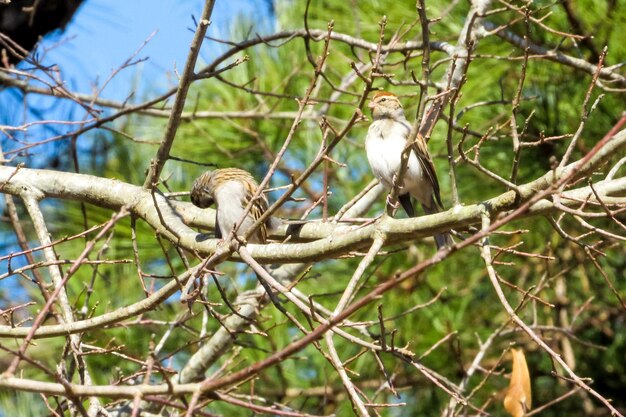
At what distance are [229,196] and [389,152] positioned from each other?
72 centimetres

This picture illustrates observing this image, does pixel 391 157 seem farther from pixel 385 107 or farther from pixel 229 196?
pixel 229 196

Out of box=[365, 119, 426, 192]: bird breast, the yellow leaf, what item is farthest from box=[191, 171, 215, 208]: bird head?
the yellow leaf

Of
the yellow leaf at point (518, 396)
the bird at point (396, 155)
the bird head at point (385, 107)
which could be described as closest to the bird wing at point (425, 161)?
the bird at point (396, 155)

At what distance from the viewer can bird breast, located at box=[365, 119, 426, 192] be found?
389 cm

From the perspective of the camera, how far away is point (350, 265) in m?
5.61

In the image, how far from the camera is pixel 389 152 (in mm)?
3938

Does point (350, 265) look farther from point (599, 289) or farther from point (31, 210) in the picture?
point (31, 210)

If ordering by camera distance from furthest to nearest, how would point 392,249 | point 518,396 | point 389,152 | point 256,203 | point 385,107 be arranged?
point 392,249
point 385,107
point 389,152
point 256,203
point 518,396

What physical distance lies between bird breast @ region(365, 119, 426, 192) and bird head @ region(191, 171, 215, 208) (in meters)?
0.67

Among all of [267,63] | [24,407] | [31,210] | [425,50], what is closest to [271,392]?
[24,407]

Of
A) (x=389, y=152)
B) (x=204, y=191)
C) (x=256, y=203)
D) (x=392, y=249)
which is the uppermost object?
(x=392, y=249)

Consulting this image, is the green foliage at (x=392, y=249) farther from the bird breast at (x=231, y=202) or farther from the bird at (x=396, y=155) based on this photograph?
the bird breast at (x=231, y=202)

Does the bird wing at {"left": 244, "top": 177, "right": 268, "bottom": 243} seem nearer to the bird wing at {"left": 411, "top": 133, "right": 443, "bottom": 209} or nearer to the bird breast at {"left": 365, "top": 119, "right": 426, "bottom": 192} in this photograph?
the bird breast at {"left": 365, "top": 119, "right": 426, "bottom": 192}

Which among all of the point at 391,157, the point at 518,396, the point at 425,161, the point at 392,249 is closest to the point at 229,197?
the point at 391,157
